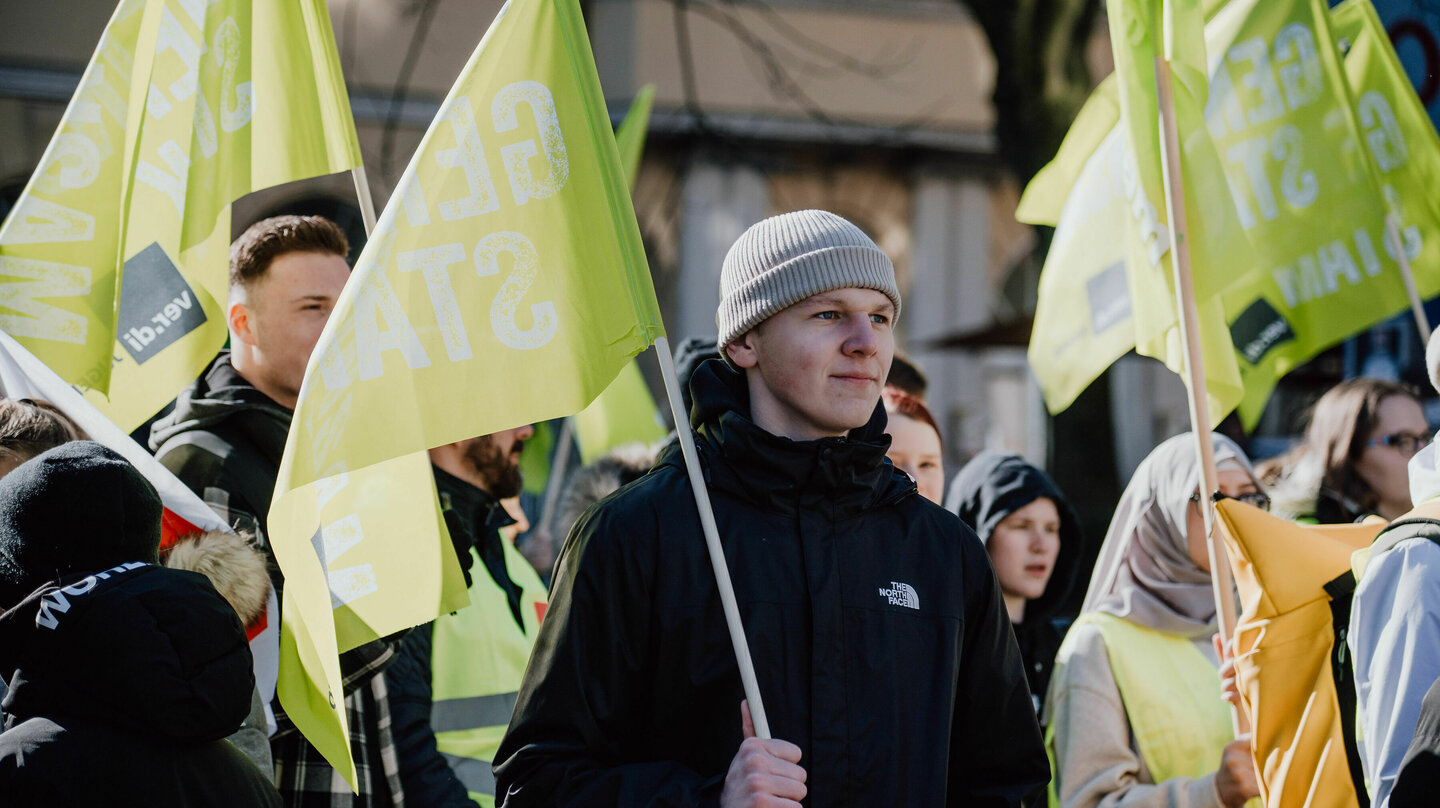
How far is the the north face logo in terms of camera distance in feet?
7.33

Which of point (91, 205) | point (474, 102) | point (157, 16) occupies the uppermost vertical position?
point (157, 16)

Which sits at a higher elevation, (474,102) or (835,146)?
(835,146)

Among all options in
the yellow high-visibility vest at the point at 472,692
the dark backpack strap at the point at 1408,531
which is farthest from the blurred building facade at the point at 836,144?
the dark backpack strap at the point at 1408,531

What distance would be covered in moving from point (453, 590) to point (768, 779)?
3.51 feet

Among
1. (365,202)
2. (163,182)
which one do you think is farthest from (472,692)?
(163,182)

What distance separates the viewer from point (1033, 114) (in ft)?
30.5

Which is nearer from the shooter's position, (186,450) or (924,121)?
(186,450)

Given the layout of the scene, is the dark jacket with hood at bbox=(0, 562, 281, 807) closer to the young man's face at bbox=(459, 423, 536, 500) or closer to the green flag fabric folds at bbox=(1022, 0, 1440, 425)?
the young man's face at bbox=(459, 423, 536, 500)

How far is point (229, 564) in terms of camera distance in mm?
2574

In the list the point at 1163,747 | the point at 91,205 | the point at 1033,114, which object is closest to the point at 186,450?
the point at 91,205

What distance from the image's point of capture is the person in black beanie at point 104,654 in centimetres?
193

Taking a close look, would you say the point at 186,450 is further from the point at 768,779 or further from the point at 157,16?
the point at 768,779

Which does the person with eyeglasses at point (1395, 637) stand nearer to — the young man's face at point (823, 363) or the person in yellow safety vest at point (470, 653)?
the young man's face at point (823, 363)

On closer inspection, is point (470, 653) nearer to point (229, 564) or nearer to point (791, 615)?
point (229, 564)
